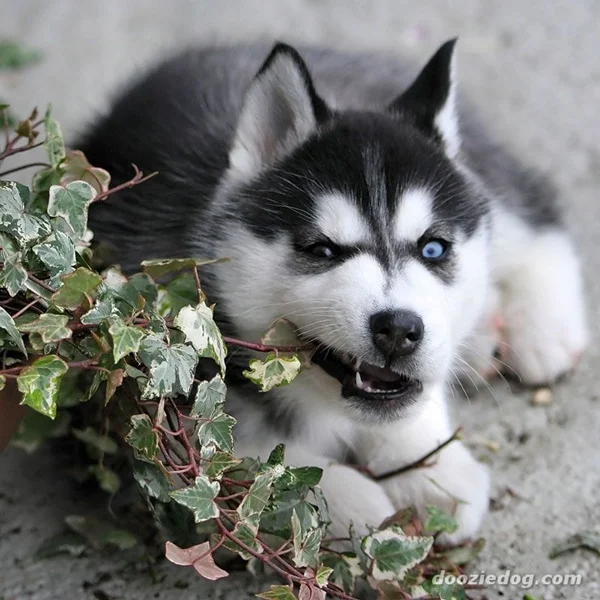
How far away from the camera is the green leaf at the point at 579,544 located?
2506mm

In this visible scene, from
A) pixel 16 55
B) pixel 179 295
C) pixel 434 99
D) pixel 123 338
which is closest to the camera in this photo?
pixel 123 338

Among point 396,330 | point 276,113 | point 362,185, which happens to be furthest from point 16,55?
point 396,330

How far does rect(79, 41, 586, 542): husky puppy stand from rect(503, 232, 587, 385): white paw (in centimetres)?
4

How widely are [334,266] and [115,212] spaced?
0.90 meters

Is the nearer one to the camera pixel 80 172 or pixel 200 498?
pixel 200 498

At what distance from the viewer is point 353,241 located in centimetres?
232

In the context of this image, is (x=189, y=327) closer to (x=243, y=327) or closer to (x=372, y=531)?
(x=243, y=327)

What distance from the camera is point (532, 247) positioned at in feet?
11.1

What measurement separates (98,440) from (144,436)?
0.50 metres

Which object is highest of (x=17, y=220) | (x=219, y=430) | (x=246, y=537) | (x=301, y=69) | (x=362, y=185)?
(x=301, y=69)

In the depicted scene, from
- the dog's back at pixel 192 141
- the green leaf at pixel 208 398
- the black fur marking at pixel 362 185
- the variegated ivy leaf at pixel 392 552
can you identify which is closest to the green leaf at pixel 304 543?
the variegated ivy leaf at pixel 392 552

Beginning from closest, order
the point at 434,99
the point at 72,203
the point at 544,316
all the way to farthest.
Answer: the point at 72,203 → the point at 434,99 → the point at 544,316

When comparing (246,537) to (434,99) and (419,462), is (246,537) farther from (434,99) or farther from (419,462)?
(434,99)

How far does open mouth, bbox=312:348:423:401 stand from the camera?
2332mm
